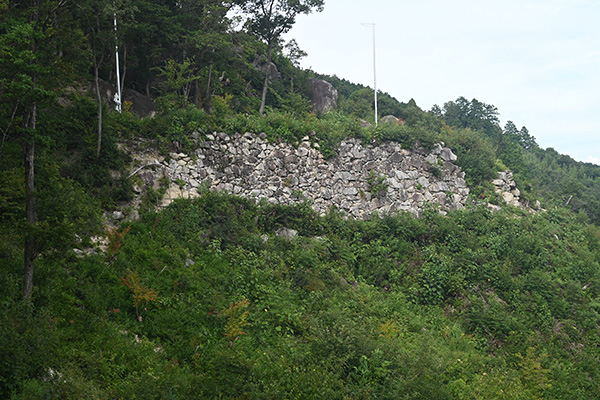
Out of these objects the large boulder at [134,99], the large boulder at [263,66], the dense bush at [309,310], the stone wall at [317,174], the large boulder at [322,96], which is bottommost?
the dense bush at [309,310]

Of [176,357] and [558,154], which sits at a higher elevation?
[558,154]

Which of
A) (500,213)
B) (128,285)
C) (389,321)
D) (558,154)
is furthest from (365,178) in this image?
(558,154)

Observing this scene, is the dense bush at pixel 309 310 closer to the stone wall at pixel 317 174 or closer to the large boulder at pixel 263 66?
the stone wall at pixel 317 174

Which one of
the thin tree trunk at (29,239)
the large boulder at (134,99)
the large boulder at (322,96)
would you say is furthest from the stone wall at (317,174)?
the large boulder at (322,96)

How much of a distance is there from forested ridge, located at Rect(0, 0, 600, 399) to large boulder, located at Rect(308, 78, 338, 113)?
2871mm

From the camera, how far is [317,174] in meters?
18.9

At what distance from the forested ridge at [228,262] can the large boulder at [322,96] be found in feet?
9.42

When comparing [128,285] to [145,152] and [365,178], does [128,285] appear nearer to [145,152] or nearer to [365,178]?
[145,152]

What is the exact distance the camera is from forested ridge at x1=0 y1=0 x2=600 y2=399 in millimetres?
8336

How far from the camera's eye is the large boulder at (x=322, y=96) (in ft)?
87.2

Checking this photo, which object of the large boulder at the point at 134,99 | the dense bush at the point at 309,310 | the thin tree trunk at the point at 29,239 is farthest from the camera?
the large boulder at the point at 134,99

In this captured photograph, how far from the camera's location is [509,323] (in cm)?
1377

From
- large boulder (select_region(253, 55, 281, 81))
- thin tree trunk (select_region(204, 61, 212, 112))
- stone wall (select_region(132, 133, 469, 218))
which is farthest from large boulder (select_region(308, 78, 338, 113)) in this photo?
thin tree trunk (select_region(204, 61, 212, 112))

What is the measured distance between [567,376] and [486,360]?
2.43 metres
